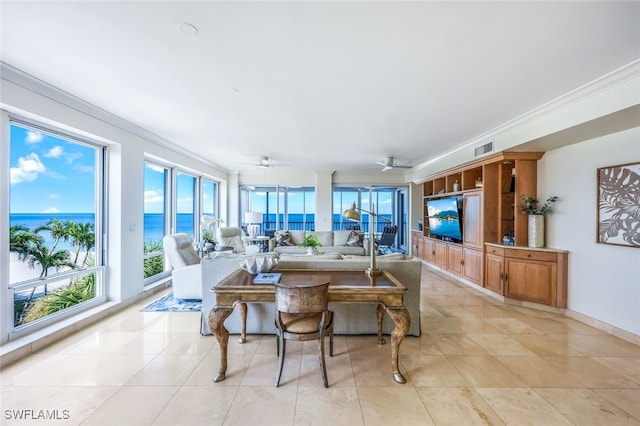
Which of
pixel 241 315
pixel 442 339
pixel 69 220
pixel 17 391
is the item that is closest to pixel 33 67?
pixel 69 220

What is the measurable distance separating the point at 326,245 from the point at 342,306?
4086 millimetres

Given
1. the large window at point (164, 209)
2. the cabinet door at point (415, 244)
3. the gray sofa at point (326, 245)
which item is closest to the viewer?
the large window at point (164, 209)

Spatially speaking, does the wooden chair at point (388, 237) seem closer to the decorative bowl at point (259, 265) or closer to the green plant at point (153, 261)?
the green plant at point (153, 261)

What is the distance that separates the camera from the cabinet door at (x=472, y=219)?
4.81 m

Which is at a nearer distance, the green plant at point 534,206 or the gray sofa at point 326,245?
the green plant at point 534,206

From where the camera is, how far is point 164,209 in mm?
5398

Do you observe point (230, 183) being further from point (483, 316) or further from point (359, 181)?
point (483, 316)

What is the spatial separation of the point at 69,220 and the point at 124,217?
1.98ft

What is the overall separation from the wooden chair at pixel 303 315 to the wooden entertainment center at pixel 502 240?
134 inches

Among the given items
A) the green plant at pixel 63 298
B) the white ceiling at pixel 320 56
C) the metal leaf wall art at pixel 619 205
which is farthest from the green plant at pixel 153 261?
the metal leaf wall art at pixel 619 205

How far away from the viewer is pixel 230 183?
858 cm

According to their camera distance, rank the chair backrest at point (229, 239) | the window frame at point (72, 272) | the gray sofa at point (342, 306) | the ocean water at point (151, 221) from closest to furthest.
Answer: the window frame at point (72, 272)
the ocean water at point (151, 221)
the gray sofa at point (342, 306)
the chair backrest at point (229, 239)

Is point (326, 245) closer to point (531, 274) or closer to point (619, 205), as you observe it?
point (531, 274)

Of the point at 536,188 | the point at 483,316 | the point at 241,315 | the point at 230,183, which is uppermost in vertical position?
the point at 230,183
